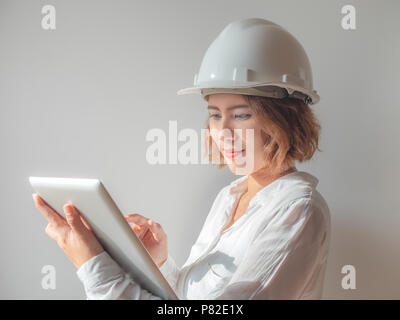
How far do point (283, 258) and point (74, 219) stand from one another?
18.2 inches

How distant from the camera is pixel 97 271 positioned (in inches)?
35.1

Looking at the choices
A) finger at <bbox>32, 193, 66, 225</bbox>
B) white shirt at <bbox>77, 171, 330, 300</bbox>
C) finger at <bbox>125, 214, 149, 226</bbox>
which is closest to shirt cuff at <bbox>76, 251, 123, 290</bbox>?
white shirt at <bbox>77, 171, 330, 300</bbox>

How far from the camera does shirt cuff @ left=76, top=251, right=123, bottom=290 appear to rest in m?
0.89

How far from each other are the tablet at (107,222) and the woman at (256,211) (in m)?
0.02

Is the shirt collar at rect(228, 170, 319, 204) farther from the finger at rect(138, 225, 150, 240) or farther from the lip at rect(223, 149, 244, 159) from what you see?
the finger at rect(138, 225, 150, 240)

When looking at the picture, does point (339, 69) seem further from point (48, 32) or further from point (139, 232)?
point (48, 32)

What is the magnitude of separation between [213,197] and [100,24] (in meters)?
0.80

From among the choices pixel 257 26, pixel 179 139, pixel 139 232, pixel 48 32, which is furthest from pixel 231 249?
pixel 48 32

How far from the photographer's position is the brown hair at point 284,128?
3.27 feet

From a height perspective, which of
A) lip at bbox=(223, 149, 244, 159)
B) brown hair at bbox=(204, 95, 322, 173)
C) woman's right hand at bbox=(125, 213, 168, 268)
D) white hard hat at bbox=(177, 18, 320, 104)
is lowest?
woman's right hand at bbox=(125, 213, 168, 268)

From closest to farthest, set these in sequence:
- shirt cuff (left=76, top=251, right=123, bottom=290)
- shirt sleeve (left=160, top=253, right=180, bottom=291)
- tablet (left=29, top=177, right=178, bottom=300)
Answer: tablet (left=29, top=177, right=178, bottom=300) → shirt cuff (left=76, top=251, right=123, bottom=290) → shirt sleeve (left=160, top=253, right=180, bottom=291)

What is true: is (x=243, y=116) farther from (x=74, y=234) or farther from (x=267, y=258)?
(x=74, y=234)

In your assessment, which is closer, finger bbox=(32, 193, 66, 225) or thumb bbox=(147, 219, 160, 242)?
finger bbox=(32, 193, 66, 225)

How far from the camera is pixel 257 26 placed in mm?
1007
